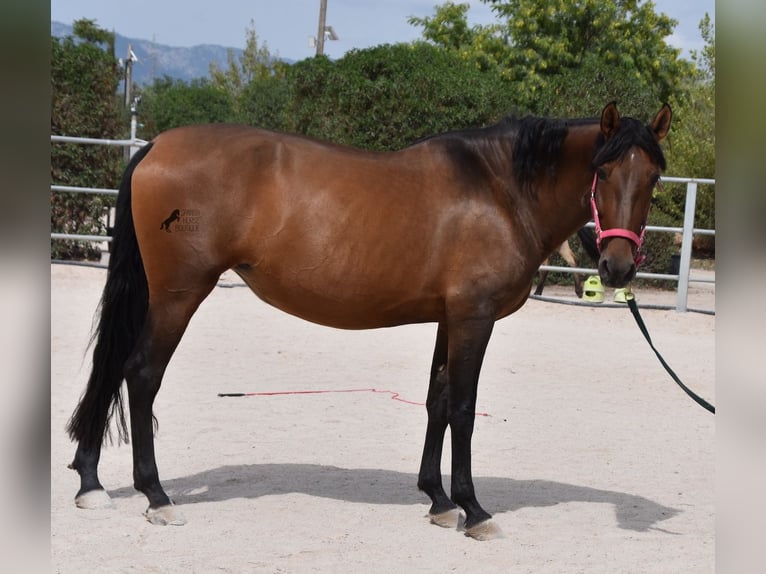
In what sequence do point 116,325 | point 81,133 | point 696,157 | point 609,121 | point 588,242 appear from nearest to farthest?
point 609,121
point 116,325
point 588,242
point 81,133
point 696,157

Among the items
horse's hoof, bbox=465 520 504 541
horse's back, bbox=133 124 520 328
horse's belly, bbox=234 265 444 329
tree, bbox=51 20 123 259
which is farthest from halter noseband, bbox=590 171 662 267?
tree, bbox=51 20 123 259

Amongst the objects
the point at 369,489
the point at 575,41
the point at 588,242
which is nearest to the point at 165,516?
the point at 369,489

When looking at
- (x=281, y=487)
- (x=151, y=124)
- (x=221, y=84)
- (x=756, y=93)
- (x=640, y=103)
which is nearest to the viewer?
(x=756, y=93)

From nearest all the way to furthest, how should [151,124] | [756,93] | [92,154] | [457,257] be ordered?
1. [756,93]
2. [457,257]
3. [92,154]
4. [151,124]

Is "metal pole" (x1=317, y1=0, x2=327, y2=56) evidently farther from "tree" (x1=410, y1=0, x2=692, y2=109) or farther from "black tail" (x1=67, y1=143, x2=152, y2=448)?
"black tail" (x1=67, y1=143, x2=152, y2=448)

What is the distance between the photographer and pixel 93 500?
388 centimetres

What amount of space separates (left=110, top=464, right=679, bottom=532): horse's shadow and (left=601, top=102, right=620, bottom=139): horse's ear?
180 cm

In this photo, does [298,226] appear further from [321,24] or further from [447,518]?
[321,24]

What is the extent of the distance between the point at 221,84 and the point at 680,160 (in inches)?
1261

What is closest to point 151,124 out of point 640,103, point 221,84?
point 221,84

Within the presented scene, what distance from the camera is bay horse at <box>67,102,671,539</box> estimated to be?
3.74 meters

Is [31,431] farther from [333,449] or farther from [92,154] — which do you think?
[92,154]

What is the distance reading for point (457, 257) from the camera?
3.78 meters

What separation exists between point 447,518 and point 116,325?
176 centimetres
